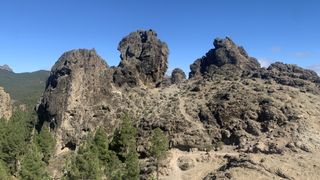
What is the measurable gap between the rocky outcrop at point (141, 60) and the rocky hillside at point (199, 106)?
314mm

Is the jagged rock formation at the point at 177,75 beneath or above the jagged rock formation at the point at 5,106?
above

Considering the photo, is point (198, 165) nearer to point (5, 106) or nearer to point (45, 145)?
point (45, 145)

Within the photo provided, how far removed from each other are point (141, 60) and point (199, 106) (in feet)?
108

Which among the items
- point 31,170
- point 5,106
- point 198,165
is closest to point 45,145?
point 31,170

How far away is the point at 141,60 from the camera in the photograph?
13388 cm

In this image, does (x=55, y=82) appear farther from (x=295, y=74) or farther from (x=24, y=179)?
(x=295, y=74)

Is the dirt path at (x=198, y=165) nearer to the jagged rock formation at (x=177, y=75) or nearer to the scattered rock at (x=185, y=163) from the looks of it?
the scattered rock at (x=185, y=163)

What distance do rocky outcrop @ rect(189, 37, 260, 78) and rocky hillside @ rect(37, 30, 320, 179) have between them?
0.32 m

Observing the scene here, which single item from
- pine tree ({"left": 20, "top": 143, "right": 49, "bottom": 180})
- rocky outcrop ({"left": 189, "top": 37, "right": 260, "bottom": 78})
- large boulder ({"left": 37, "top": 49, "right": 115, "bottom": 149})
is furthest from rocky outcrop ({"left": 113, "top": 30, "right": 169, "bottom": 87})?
pine tree ({"left": 20, "top": 143, "right": 49, "bottom": 180})

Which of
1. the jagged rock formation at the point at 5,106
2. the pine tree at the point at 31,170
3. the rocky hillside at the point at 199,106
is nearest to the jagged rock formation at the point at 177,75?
the rocky hillside at the point at 199,106

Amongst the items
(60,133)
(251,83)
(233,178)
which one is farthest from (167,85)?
(233,178)

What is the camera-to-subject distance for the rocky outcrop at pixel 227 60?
130462mm

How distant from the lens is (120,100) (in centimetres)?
11850

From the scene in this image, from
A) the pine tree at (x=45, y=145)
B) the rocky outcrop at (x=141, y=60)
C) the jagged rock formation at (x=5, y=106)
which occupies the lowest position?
the pine tree at (x=45, y=145)
